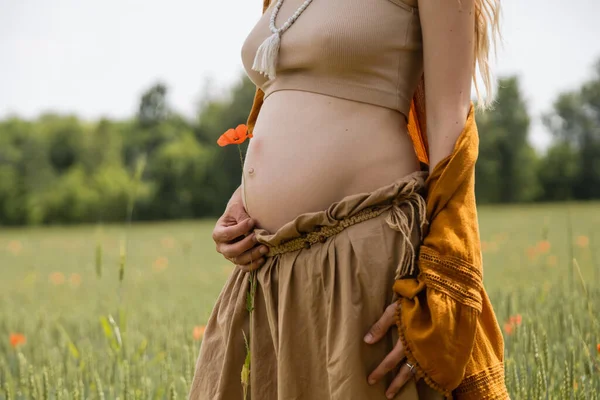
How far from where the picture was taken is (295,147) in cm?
158

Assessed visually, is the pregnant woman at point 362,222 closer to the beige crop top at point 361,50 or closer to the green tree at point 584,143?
the beige crop top at point 361,50

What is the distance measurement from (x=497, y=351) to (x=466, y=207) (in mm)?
340

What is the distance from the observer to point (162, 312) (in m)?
5.57

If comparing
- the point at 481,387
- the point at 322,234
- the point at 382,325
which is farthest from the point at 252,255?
the point at 481,387

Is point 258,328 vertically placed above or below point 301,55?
below

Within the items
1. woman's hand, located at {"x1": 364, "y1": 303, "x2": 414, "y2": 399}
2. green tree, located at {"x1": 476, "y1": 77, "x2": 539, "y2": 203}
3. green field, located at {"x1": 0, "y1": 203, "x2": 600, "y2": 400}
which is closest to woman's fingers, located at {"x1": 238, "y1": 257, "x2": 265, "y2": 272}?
woman's hand, located at {"x1": 364, "y1": 303, "x2": 414, "y2": 399}

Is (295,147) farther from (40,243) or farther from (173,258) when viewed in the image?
(40,243)

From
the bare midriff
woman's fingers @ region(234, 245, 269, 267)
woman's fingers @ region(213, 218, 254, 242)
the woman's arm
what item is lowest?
woman's fingers @ region(234, 245, 269, 267)

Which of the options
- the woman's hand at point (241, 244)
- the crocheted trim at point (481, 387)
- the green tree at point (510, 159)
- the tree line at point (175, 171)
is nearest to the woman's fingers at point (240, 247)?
the woman's hand at point (241, 244)

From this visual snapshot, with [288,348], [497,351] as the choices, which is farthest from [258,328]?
[497,351]

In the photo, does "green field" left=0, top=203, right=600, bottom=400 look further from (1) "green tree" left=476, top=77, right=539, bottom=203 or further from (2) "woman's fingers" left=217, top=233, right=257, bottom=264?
(1) "green tree" left=476, top=77, right=539, bottom=203

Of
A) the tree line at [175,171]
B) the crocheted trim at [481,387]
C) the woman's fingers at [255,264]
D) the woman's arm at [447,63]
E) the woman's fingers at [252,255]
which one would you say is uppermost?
the woman's arm at [447,63]

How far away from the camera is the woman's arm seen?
1440mm

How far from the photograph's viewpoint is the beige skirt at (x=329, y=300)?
4.55ft
